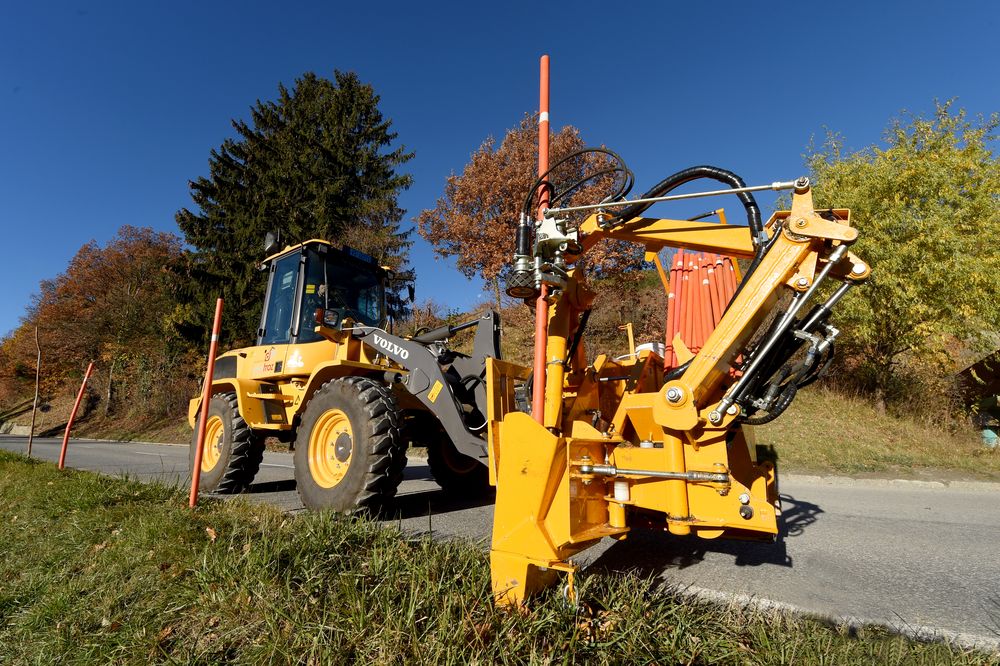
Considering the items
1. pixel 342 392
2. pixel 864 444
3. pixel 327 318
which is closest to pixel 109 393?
pixel 327 318

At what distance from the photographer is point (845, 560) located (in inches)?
140

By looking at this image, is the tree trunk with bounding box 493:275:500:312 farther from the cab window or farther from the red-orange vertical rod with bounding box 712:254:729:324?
the red-orange vertical rod with bounding box 712:254:729:324

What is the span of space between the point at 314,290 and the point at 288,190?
19.9 m

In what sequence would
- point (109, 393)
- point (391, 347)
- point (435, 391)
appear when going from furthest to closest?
point (109, 393) → point (391, 347) → point (435, 391)

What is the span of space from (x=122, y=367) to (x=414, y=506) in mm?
29277

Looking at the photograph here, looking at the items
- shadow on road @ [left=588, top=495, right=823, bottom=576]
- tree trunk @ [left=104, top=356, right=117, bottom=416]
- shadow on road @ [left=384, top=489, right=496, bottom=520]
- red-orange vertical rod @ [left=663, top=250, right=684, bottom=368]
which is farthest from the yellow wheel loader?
tree trunk @ [left=104, top=356, right=117, bottom=416]

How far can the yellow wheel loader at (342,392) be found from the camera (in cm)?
396

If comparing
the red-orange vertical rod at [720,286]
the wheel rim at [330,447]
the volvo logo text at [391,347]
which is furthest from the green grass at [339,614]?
the red-orange vertical rod at [720,286]

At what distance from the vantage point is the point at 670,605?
7.13ft

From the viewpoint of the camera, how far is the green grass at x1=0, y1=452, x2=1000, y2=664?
1.86 meters

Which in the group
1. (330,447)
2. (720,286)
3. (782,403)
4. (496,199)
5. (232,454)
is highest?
(496,199)

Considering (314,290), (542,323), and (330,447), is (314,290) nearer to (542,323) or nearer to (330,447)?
(330,447)

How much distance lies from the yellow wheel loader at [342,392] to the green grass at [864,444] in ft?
21.8

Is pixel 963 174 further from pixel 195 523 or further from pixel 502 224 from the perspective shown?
pixel 195 523
